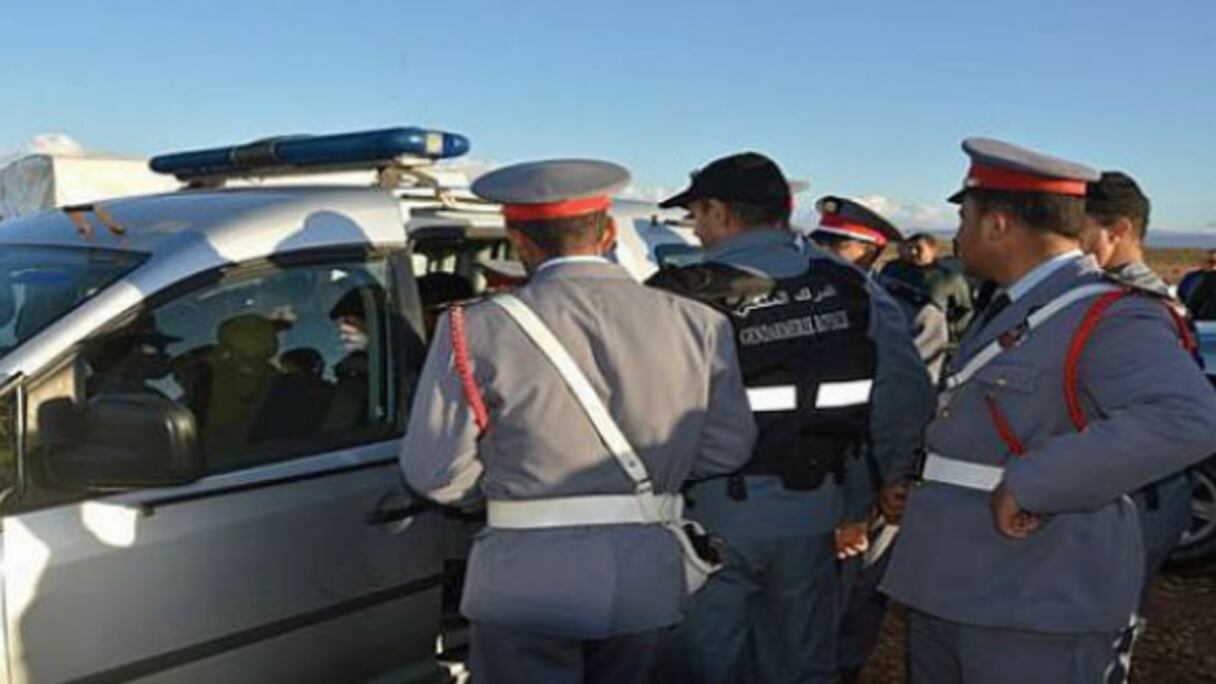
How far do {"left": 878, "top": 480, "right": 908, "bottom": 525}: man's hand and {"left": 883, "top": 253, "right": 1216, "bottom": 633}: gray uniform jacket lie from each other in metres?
0.37

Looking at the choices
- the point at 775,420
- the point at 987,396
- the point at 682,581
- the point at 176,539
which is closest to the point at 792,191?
the point at 775,420

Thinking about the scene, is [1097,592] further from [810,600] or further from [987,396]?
[810,600]

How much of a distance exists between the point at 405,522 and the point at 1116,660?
1.79 meters

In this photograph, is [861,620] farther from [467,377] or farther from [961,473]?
[467,377]

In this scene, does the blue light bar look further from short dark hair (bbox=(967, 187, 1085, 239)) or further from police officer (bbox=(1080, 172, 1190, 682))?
police officer (bbox=(1080, 172, 1190, 682))

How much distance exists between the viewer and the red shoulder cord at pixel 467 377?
228 centimetres

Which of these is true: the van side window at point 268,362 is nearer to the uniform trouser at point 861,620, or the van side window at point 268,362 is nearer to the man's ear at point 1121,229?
the uniform trouser at point 861,620

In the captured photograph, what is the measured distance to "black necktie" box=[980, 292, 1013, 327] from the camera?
2490 mm

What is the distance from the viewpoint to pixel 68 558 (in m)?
2.41

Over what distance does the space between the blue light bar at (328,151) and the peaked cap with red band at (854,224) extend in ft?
5.95

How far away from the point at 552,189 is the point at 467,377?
1.45 feet

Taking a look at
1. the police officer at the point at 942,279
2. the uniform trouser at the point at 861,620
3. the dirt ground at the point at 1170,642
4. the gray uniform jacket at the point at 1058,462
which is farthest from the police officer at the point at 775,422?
the police officer at the point at 942,279

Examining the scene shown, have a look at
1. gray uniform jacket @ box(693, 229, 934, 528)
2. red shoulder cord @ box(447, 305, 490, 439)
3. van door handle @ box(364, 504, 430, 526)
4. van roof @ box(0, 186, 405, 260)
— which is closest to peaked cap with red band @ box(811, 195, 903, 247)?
gray uniform jacket @ box(693, 229, 934, 528)

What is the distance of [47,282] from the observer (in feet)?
9.21
